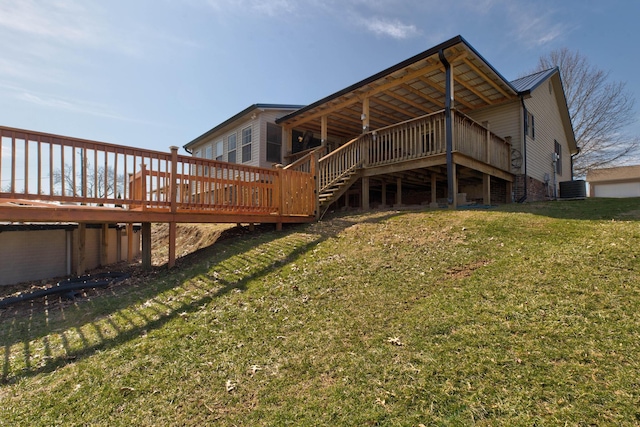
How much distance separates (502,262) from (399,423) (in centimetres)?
299

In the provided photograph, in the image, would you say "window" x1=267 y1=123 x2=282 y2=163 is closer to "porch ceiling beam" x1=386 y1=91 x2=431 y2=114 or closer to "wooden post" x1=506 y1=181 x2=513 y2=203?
"porch ceiling beam" x1=386 y1=91 x2=431 y2=114

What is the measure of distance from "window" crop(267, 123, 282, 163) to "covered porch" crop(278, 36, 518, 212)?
121 centimetres

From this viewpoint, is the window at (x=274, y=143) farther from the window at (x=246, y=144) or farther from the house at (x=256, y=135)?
the window at (x=246, y=144)

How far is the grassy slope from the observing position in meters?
2.29

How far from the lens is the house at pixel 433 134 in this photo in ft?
28.6

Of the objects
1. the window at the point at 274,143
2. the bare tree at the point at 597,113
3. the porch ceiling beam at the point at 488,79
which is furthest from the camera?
the bare tree at the point at 597,113

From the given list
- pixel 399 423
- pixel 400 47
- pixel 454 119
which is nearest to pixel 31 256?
pixel 399 423

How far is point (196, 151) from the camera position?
776 inches

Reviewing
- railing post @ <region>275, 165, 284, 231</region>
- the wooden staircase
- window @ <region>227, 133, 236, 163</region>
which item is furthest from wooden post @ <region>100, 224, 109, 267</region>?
window @ <region>227, 133, 236, 163</region>

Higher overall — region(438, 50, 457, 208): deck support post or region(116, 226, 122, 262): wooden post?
region(438, 50, 457, 208): deck support post

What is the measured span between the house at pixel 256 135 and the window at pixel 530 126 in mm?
8890

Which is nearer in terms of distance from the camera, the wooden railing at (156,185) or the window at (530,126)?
the wooden railing at (156,185)

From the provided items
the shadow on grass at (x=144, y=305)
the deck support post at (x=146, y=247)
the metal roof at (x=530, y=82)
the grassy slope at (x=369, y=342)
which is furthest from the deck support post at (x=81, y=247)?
the metal roof at (x=530, y=82)

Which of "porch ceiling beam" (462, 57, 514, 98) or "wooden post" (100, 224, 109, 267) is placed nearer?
"porch ceiling beam" (462, 57, 514, 98)
